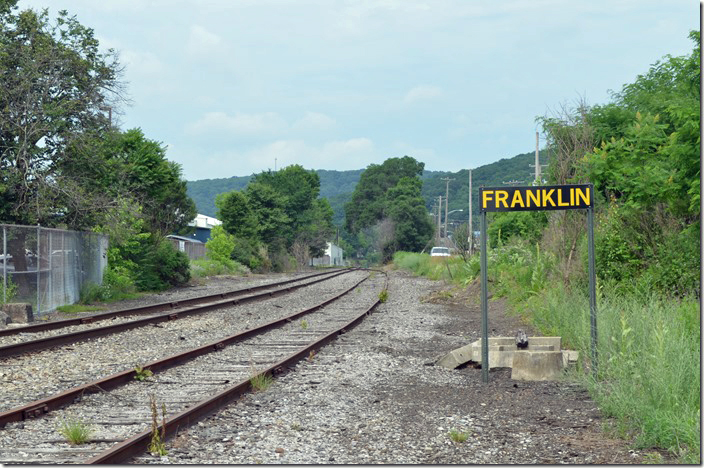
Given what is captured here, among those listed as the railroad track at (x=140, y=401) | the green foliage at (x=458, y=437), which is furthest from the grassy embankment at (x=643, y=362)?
the railroad track at (x=140, y=401)

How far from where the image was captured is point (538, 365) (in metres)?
10.3

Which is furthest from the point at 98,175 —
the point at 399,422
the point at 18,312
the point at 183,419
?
the point at 399,422

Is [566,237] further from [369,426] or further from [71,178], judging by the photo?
[71,178]

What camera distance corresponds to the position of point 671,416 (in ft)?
22.6

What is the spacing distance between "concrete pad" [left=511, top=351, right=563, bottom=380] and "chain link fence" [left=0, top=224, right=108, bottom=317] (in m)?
13.2

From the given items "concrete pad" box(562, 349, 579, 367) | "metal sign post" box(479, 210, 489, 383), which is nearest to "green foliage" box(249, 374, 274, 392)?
"metal sign post" box(479, 210, 489, 383)

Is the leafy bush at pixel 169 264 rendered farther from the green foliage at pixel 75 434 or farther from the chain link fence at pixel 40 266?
the green foliage at pixel 75 434

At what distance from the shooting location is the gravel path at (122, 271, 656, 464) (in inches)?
256

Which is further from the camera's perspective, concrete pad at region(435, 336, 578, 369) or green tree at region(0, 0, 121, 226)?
green tree at region(0, 0, 121, 226)

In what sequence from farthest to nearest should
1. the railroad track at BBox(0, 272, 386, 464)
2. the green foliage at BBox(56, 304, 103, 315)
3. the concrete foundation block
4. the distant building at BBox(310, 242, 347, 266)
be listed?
the distant building at BBox(310, 242, 347, 266), the green foliage at BBox(56, 304, 103, 315), the concrete foundation block, the railroad track at BBox(0, 272, 386, 464)

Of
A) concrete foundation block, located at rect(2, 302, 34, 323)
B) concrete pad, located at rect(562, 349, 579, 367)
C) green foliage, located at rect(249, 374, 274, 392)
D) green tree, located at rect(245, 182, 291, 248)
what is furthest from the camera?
green tree, located at rect(245, 182, 291, 248)

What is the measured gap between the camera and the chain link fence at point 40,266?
65.4ft

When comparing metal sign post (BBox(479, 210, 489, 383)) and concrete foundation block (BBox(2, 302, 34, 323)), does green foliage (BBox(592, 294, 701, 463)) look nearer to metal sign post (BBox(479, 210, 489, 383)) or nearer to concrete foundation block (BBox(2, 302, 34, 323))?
metal sign post (BBox(479, 210, 489, 383))

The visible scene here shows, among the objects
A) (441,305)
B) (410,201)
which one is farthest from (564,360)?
(410,201)
